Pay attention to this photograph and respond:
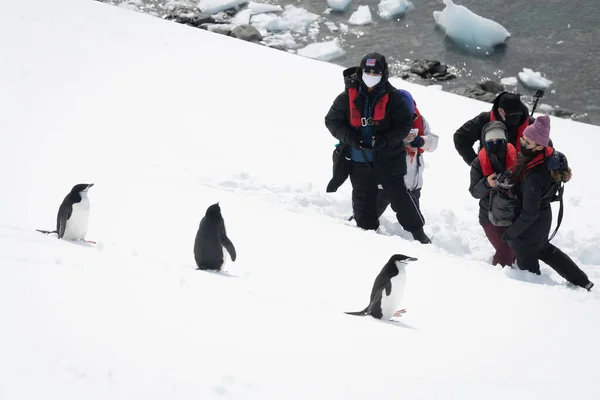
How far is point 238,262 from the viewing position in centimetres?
395

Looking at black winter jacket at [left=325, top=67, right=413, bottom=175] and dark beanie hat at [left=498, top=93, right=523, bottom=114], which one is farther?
black winter jacket at [left=325, top=67, right=413, bottom=175]

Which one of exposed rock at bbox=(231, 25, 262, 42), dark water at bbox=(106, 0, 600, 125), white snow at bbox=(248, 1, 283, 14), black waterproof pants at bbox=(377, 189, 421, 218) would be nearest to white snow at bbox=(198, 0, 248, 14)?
white snow at bbox=(248, 1, 283, 14)

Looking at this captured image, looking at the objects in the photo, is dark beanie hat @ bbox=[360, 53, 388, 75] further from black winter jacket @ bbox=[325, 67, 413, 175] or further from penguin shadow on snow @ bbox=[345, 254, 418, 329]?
penguin shadow on snow @ bbox=[345, 254, 418, 329]

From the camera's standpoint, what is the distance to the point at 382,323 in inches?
120

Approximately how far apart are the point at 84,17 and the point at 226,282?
8945 millimetres

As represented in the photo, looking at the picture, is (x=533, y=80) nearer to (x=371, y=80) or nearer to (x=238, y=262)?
(x=371, y=80)

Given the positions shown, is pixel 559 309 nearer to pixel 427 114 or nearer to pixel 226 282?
pixel 226 282

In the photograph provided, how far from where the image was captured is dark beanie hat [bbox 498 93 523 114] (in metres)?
4.25

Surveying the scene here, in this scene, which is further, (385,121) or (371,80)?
(385,121)

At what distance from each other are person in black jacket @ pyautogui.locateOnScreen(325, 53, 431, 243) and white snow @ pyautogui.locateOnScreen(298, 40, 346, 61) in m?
A: 9.56

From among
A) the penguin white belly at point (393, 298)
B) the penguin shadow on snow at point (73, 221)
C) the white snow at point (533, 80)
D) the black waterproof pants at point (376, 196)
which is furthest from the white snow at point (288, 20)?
the penguin white belly at point (393, 298)

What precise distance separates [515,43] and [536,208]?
1164 centimetres

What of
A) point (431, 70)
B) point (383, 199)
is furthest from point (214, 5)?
point (383, 199)

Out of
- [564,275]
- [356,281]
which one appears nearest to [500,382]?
[356,281]
